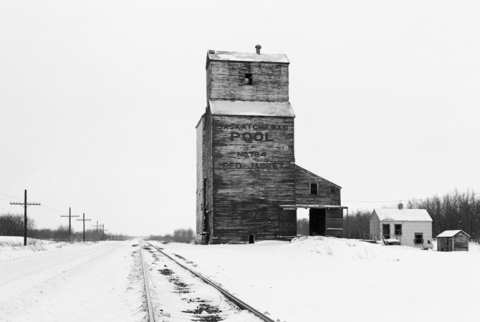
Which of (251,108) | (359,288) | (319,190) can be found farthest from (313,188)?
(359,288)

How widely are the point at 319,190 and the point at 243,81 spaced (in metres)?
11.1

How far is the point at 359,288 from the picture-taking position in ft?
45.1

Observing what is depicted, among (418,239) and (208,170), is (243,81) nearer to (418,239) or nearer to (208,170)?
(208,170)

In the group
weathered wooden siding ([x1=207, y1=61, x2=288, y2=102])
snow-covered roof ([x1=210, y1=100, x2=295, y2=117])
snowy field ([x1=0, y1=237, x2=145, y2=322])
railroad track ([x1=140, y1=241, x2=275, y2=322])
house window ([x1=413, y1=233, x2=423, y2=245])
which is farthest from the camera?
house window ([x1=413, y1=233, x2=423, y2=245])

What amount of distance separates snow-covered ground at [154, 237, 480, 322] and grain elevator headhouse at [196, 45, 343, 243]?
18.3 m

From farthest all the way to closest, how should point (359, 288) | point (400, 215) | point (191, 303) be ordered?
point (400, 215), point (359, 288), point (191, 303)

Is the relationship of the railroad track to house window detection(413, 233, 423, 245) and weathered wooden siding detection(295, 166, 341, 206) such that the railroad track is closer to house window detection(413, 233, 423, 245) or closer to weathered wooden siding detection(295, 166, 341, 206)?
weathered wooden siding detection(295, 166, 341, 206)

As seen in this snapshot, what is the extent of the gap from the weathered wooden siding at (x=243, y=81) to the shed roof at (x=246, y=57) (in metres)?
0.33

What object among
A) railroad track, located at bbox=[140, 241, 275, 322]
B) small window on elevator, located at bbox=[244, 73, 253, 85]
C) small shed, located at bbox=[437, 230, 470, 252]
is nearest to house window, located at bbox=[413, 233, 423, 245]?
small shed, located at bbox=[437, 230, 470, 252]

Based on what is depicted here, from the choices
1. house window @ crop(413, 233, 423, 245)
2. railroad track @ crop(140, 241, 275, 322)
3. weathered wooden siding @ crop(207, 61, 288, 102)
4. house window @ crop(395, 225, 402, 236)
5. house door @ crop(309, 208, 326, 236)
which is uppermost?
weathered wooden siding @ crop(207, 61, 288, 102)

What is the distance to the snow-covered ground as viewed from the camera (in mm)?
10141

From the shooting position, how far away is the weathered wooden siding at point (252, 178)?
4119cm

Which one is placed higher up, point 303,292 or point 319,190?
point 319,190

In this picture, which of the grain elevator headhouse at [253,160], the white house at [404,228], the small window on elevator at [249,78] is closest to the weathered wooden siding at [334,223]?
the grain elevator headhouse at [253,160]
